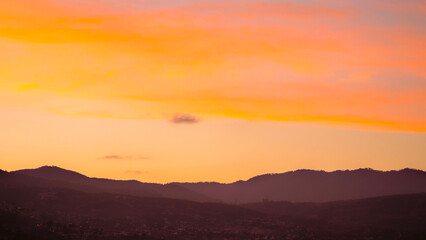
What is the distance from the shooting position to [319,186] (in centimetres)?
16525

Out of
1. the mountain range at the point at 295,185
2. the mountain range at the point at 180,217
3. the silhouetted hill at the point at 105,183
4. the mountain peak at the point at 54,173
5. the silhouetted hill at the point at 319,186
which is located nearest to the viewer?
the mountain range at the point at 180,217

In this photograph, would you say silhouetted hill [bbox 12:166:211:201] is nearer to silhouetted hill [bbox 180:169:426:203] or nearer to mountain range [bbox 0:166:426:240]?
silhouetted hill [bbox 180:169:426:203]

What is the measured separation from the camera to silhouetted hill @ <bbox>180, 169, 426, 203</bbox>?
153m

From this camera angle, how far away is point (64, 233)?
173 ft

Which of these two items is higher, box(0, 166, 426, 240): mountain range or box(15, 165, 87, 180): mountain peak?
box(15, 165, 87, 180): mountain peak

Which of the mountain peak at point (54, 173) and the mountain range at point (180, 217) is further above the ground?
the mountain peak at point (54, 173)

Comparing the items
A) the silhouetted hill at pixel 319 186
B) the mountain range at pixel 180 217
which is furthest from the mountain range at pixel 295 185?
the mountain range at pixel 180 217

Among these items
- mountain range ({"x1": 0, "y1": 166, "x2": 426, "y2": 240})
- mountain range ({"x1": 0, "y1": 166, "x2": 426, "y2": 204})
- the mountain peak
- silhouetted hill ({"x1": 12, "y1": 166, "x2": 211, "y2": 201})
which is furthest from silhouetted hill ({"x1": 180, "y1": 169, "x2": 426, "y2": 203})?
mountain range ({"x1": 0, "y1": 166, "x2": 426, "y2": 240})

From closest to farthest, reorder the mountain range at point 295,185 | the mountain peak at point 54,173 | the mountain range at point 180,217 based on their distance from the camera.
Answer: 1. the mountain range at point 180,217
2. the mountain peak at point 54,173
3. the mountain range at point 295,185

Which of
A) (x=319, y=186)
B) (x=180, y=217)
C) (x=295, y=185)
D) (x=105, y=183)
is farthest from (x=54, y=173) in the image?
(x=319, y=186)

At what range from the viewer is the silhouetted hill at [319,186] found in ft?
501

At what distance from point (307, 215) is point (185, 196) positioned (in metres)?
55.5

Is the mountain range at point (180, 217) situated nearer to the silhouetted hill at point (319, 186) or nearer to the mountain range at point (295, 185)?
the mountain range at point (295, 185)

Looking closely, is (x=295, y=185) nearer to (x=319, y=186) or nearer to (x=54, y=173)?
(x=319, y=186)
